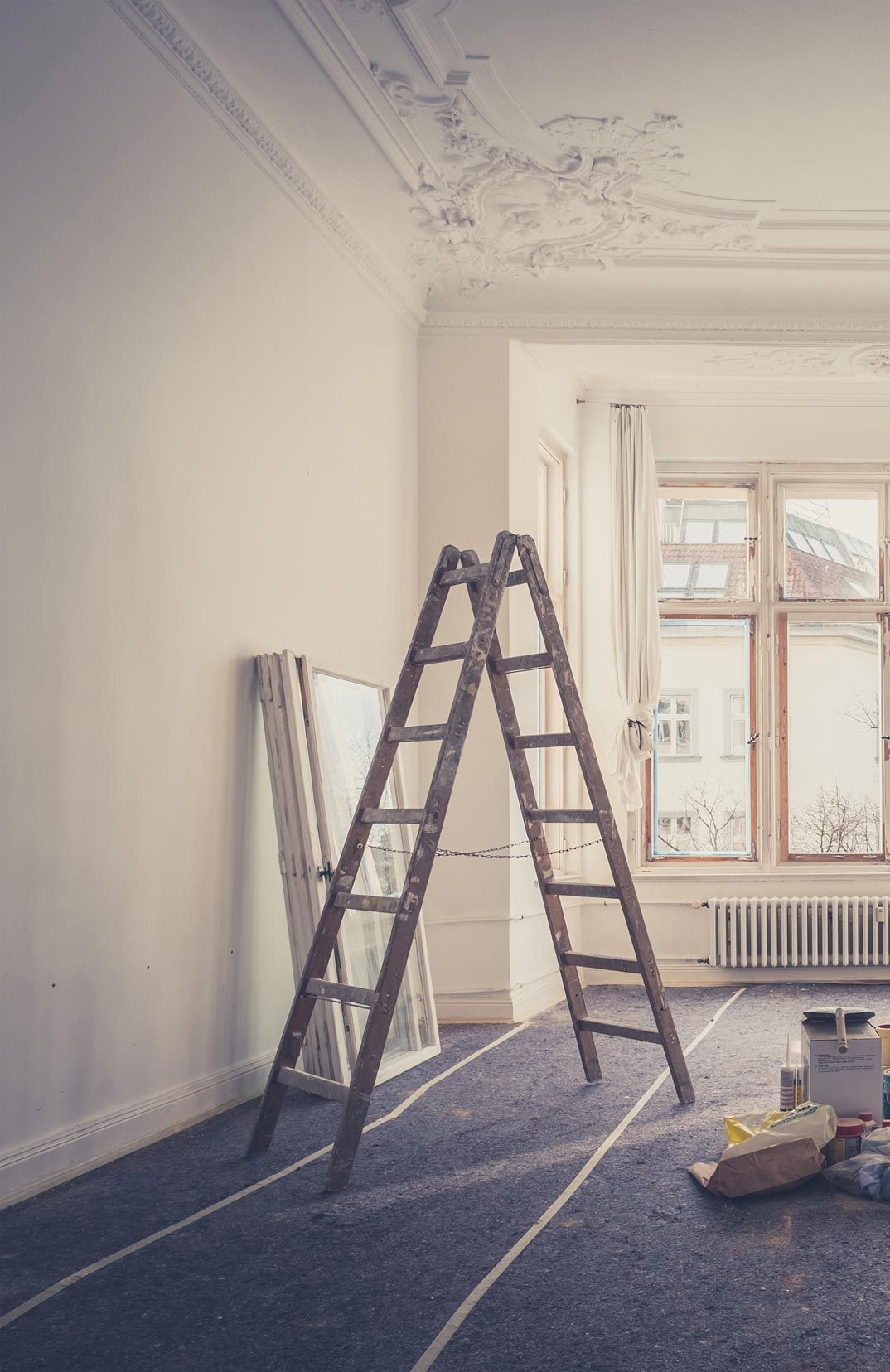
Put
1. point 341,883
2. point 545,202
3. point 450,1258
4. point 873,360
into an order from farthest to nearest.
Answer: point 873,360
point 545,202
point 341,883
point 450,1258

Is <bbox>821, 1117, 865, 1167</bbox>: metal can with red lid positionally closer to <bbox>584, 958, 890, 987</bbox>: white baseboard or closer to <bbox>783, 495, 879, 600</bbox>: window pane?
<bbox>584, 958, 890, 987</bbox>: white baseboard

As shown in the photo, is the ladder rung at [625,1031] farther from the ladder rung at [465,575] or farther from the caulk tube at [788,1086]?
the ladder rung at [465,575]

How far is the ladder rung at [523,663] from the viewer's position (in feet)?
12.0

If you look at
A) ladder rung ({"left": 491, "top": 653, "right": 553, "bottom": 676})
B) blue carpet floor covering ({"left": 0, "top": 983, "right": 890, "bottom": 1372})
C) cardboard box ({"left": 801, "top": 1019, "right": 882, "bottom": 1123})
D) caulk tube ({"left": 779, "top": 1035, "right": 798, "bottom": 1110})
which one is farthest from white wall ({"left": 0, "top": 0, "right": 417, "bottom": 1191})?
cardboard box ({"left": 801, "top": 1019, "right": 882, "bottom": 1123})

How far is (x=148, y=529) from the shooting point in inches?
132

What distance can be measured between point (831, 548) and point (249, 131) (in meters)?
4.23

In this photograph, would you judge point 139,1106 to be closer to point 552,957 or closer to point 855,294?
point 552,957

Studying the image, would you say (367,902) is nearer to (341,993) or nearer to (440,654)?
(341,993)

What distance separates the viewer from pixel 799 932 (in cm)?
625

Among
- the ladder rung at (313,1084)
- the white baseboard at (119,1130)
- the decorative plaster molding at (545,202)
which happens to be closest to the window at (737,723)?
the decorative plaster molding at (545,202)

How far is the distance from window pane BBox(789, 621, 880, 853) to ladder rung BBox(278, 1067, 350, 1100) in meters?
4.17

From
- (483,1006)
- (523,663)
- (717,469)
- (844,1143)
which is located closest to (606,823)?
(523,663)

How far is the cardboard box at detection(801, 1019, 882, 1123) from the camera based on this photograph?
319 cm

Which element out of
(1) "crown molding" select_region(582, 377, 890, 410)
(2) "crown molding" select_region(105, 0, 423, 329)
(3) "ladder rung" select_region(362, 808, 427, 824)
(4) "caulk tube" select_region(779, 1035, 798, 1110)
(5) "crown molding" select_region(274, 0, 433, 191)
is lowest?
(4) "caulk tube" select_region(779, 1035, 798, 1110)
